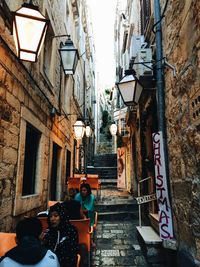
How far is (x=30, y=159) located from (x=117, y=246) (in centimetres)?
264

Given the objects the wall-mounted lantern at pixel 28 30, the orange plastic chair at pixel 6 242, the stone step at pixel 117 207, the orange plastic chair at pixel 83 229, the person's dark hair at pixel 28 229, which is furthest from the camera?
the stone step at pixel 117 207

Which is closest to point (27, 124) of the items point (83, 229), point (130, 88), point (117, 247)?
point (130, 88)

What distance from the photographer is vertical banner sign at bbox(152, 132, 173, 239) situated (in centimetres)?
434

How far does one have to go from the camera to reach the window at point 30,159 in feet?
17.1

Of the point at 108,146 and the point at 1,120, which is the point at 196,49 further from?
the point at 108,146

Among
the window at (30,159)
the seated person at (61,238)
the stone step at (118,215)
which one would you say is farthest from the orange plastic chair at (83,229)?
the stone step at (118,215)

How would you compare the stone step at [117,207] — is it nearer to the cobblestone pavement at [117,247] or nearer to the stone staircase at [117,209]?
the stone staircase at [117,209]

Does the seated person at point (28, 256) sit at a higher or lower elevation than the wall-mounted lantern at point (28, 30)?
lower

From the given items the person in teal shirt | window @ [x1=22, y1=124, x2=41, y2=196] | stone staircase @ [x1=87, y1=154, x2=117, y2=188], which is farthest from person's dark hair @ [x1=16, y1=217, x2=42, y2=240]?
stone staircase @ [x1=87, y1=154, x2=117, y2=188]

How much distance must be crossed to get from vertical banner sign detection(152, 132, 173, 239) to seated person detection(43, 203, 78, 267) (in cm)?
193

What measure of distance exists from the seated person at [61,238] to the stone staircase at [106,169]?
38.6ft

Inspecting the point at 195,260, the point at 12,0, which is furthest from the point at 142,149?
the point at 12,0

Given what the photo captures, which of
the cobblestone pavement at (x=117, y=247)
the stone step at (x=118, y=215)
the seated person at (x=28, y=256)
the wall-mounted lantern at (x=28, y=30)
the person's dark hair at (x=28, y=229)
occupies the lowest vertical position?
the cobblestone pavement at (x=117, y=247)

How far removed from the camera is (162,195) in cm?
445
